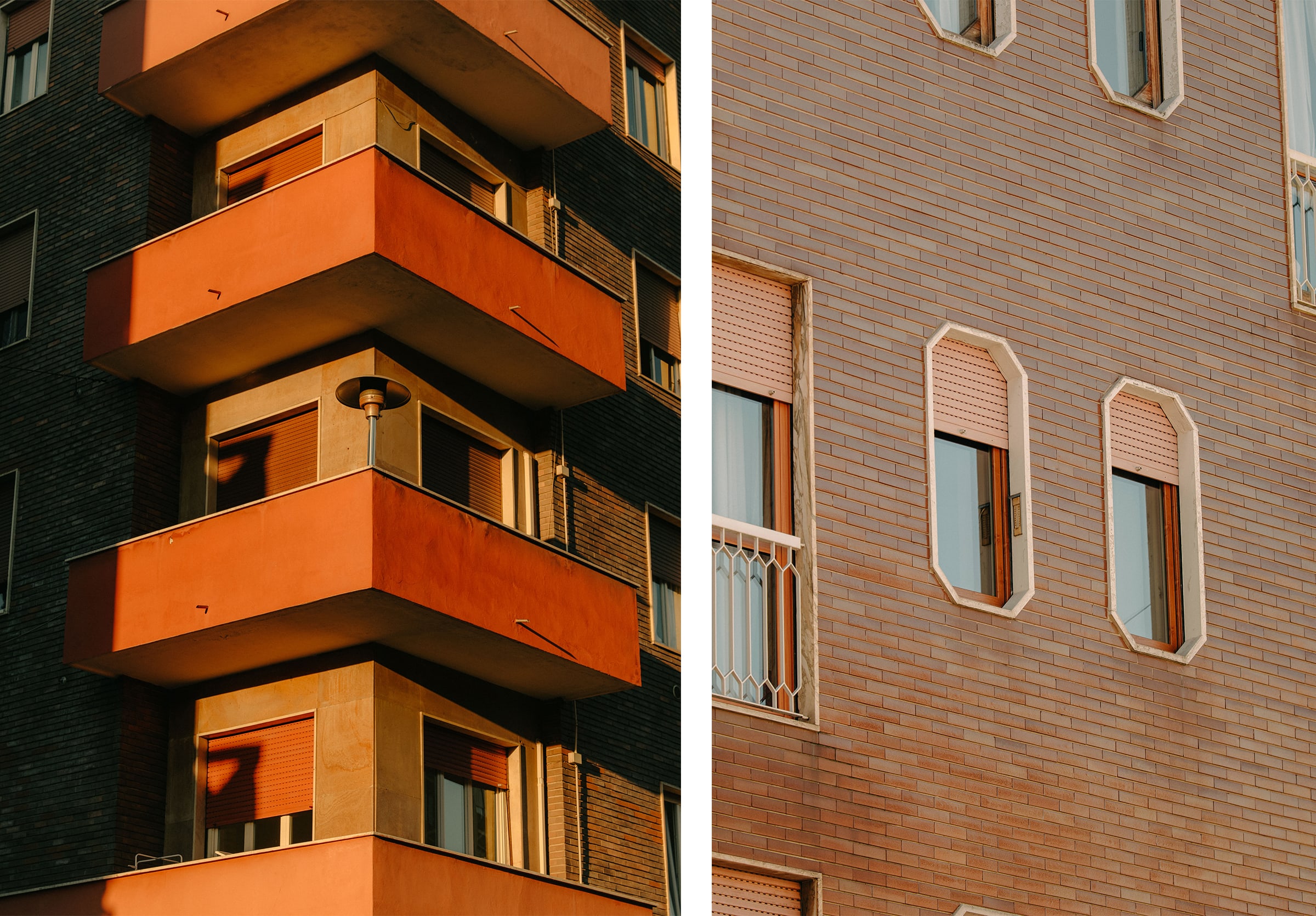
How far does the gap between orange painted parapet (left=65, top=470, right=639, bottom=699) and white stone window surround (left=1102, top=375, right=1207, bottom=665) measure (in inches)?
82.3

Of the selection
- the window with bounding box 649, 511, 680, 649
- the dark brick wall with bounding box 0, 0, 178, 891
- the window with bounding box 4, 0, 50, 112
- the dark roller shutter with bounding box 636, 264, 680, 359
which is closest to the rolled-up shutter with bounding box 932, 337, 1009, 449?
the window with bounding box 649, 511, 680, 649

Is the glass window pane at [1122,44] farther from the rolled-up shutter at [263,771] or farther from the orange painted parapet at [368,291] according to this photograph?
the rolled-up shutter at [263,771]

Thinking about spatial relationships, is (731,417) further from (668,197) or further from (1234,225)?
(1234,225)

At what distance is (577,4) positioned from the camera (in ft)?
30.3

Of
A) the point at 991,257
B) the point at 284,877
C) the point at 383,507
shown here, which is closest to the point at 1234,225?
the point at 991,257

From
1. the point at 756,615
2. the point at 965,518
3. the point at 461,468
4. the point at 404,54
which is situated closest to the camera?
the point at 756,615

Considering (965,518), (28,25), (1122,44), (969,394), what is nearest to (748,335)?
(969,394)

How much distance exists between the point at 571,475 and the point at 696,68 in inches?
94.5

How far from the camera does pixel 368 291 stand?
8.52m

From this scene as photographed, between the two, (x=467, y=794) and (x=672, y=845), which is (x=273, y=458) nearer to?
(x=467, y=794)

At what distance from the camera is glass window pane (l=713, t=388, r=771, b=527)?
22.6 feet

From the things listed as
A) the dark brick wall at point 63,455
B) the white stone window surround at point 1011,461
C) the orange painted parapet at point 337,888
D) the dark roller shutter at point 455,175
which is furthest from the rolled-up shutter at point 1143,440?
the dark brick wall at point 63,455

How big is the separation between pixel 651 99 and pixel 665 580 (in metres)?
2.40

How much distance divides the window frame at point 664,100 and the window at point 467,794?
2.86 metres
